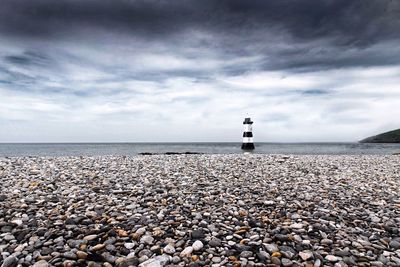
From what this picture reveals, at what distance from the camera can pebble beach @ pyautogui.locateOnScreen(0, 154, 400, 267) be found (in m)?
4.25

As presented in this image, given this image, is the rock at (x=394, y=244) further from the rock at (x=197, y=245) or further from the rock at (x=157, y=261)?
the rock at (x=157, y=261)

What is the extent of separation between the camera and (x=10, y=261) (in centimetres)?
395

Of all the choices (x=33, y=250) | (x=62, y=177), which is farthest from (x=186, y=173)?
(x=33, y=250)

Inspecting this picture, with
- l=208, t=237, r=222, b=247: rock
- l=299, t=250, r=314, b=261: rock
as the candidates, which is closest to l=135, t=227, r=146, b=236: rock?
l=208, t=237, r=222, b=247: rock

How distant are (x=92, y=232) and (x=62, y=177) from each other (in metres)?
5.82

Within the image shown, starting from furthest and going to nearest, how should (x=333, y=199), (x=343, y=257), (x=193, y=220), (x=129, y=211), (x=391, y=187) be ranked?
1. (x=391, y=187)
2. (x=333, y=199)
3. (x=129, y=211)
4. (x=193, y=220)
5. (x=343, y=257)

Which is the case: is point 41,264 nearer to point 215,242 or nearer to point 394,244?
point 215,242

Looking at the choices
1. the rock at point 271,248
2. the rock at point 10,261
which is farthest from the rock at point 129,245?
the rock at point 271,248

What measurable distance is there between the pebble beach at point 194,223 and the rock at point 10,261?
0.05ft

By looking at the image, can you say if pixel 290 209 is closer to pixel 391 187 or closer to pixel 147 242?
pixel 147 242

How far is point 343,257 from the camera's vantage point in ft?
14.1

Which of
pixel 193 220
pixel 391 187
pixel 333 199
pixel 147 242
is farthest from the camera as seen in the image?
pixel 391 187

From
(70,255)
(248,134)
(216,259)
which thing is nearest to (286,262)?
(216,259)

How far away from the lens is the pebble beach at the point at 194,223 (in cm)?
425
